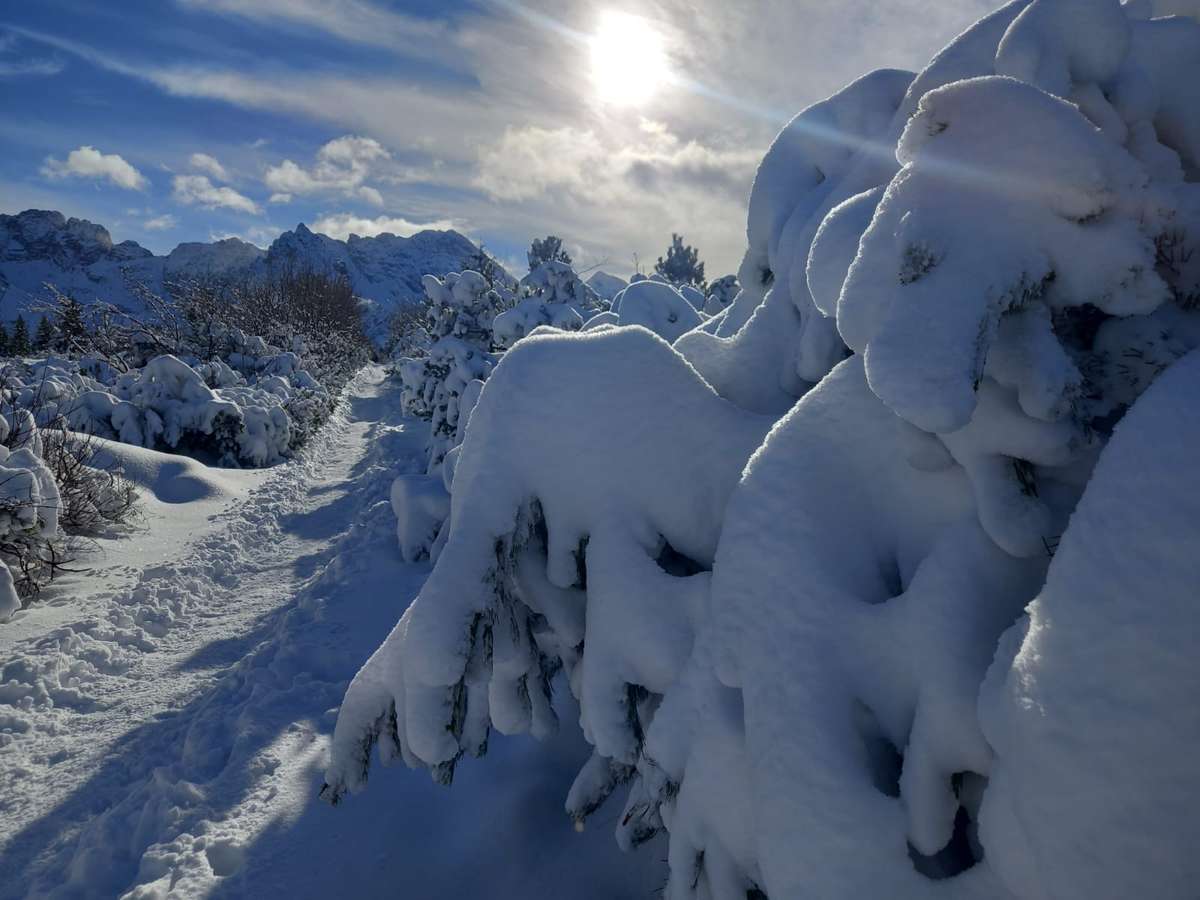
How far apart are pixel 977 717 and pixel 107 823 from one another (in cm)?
476

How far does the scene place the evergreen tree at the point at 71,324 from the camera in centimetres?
1861

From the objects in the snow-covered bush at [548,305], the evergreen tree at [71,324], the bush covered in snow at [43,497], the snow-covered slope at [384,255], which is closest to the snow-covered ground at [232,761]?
the bush covered in snow at [43,497]

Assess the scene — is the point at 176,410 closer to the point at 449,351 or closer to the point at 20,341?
the point at 449,351

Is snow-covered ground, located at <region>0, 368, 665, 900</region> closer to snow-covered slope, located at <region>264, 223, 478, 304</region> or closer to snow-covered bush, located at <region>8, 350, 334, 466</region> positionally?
snow-covered bush, located at <region>8, 350, 334, 466</region>

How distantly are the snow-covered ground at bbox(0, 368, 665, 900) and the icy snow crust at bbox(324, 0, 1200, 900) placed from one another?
1083 mm

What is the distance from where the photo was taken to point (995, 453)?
1644 mm

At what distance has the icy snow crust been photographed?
1.22 metres

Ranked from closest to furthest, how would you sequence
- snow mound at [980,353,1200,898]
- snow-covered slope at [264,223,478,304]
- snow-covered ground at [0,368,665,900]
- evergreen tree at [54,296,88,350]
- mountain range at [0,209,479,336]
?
1. snow mound at [980,353,1200,898]
2. snow-covered ground at [0,368,665,900]
3. evergreen tree at [54,296,88,350]
4. mountain range at [0,209,479,336]
5. snow-covered slope at [264,223,478,304]

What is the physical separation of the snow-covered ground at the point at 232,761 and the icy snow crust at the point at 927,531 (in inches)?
42.6

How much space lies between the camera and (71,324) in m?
19.0

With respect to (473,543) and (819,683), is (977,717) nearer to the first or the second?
(819,683)

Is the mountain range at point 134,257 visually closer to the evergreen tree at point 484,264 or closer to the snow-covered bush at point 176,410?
the evergreen tree at point 484,264

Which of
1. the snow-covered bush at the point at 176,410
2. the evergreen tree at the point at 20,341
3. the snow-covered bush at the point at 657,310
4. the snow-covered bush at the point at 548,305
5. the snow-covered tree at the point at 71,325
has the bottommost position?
the evergreen tree at the point at 20,341

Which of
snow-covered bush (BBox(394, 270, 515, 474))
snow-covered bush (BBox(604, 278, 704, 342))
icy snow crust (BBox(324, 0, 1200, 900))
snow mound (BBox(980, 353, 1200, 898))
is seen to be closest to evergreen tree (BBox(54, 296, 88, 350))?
snow-covered bush (BBox(394, 270, 515, 474))
